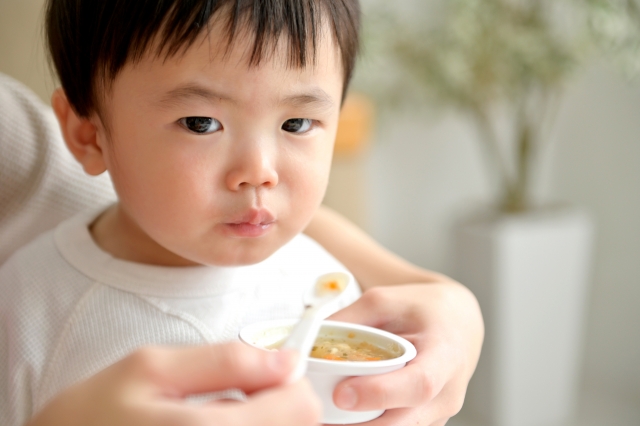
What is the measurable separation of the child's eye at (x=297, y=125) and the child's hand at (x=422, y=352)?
205 mm

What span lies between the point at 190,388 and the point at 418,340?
299 mm

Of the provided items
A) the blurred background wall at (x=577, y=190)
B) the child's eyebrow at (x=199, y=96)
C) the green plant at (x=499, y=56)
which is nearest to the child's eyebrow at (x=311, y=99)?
the child's eyebrow at (x=199, y=96)

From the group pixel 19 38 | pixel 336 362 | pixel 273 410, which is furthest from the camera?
pixel 19 38

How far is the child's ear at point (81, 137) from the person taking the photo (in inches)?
33.0

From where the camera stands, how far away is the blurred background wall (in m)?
2.36

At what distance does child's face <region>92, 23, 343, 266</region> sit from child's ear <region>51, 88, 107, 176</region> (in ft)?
0.21

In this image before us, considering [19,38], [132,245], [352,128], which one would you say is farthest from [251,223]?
[352,128]

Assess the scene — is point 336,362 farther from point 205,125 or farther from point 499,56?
point 499,56

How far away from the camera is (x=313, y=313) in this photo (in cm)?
58

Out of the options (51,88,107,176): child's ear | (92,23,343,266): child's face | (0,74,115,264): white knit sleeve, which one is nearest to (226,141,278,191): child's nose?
(92,23,343,266): child's face

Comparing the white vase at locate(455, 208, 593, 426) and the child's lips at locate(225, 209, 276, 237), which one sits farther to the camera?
the white vase at locate(455, 208, 593, 426)

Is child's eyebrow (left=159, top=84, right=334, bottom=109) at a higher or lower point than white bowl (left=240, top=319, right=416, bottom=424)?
higher

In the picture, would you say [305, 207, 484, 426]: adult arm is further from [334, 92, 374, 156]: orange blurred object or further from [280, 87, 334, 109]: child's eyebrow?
[334, 92, 374, 156]: orange blurred object

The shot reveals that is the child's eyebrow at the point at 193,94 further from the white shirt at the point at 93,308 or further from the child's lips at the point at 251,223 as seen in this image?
the white shirt at the point at 93,308
